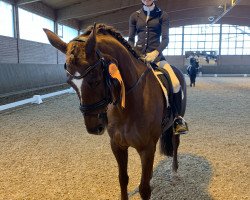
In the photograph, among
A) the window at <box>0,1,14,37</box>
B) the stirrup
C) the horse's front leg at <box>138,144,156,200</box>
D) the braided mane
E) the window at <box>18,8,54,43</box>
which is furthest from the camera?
the window at <box>18,8,54,43</box>

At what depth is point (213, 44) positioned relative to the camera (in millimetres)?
34031

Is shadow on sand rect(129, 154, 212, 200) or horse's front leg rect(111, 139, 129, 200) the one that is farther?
shadow on sand rect(129, 154, 212, 200)

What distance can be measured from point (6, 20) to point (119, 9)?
33.8 ft

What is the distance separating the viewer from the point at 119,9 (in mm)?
20266

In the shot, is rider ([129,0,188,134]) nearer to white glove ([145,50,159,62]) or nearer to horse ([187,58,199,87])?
white glove ([145,50,159,62])

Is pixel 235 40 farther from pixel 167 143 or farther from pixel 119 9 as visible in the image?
pixel 167 143

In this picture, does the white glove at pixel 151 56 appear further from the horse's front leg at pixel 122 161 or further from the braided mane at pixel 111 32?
the horse's front leg at pixel 122 161

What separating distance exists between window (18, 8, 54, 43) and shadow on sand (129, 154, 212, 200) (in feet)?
37.0

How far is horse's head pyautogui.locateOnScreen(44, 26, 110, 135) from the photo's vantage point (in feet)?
5.60

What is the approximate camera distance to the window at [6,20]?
11511 mm

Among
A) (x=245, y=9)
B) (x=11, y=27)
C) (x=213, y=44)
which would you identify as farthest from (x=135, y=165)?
(x=213, y=44)

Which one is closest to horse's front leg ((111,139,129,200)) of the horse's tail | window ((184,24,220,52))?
the horse's tail

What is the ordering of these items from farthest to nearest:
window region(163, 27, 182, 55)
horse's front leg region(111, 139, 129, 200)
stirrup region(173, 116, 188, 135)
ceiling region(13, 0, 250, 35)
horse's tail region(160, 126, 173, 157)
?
window region(163, 27, 182, 55)
ceiling region(13, 0, 250, 35)
horse's tail region(160, 126, 173, 157)
stirrup region(173, 116, 188, 135)
horse's front leg region(111, 139, 129, 200)

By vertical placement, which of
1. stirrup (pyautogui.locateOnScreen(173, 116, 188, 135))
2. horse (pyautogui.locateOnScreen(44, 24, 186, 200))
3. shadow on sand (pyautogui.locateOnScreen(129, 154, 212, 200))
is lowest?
shadow on sand (pyautogui.locateOnScreen(129, 154, 212, 200))
